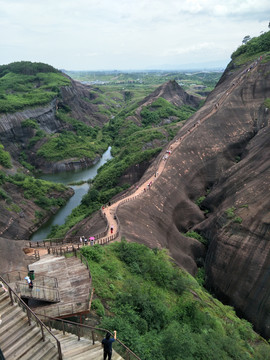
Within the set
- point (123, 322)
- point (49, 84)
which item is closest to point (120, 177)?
point (123, 322)

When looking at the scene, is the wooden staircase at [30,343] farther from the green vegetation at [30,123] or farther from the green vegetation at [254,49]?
the green vegetation at [254,49]

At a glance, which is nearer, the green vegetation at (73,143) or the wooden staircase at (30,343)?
the wooden staircase at (30,343)

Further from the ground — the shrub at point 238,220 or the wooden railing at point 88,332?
the wooden railing at point 88,332

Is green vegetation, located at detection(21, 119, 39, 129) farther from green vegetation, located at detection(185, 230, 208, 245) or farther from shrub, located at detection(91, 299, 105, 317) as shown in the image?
shrub, located at detection(91, 299, 105, 317)

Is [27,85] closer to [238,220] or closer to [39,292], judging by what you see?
[238,220]

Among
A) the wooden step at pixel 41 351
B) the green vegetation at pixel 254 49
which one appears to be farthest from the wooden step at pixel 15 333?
the green vegetation at pixel 254 49

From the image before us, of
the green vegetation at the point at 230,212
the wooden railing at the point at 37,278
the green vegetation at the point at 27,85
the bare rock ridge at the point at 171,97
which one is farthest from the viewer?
the bare rock ridge at the point at 171,97

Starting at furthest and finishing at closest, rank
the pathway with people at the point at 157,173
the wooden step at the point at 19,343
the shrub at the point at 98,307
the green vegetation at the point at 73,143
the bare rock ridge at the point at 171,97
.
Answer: the bare rock ridge at the point at 171,97, the green vegetation at the point at 73,143, the pathway with people at the point at 157,173, the shrub at the point at 98,307, the wooden step at the point at 19,343
